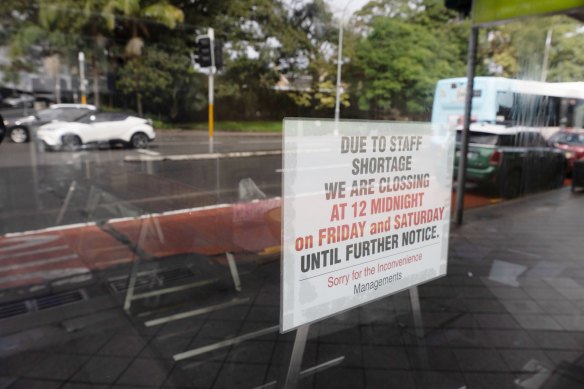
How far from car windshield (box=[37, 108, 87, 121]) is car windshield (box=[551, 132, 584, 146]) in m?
5.94

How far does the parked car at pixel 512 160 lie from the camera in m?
6.35

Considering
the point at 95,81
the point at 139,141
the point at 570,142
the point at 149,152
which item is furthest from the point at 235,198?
the point at 570,142

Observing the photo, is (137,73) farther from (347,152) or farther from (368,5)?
(347,152)

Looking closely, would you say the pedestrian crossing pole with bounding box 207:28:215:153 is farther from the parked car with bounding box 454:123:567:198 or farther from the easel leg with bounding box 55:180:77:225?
the parked car with bounding box 454:123:567:198

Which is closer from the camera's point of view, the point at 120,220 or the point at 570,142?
the point at 120,220

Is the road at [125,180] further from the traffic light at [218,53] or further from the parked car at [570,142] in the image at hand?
the parked car at [570,142]

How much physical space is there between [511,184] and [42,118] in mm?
6959

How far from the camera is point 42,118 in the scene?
441 cm

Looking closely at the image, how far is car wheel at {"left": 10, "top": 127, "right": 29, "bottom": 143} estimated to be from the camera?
4203 millimetres

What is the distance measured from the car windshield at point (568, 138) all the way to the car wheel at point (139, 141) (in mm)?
5335

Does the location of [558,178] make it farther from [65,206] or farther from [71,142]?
[65,206]

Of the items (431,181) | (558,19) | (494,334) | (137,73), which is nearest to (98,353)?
(431,181)

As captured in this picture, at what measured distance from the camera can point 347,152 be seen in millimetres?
1832

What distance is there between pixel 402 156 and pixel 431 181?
287 mm
